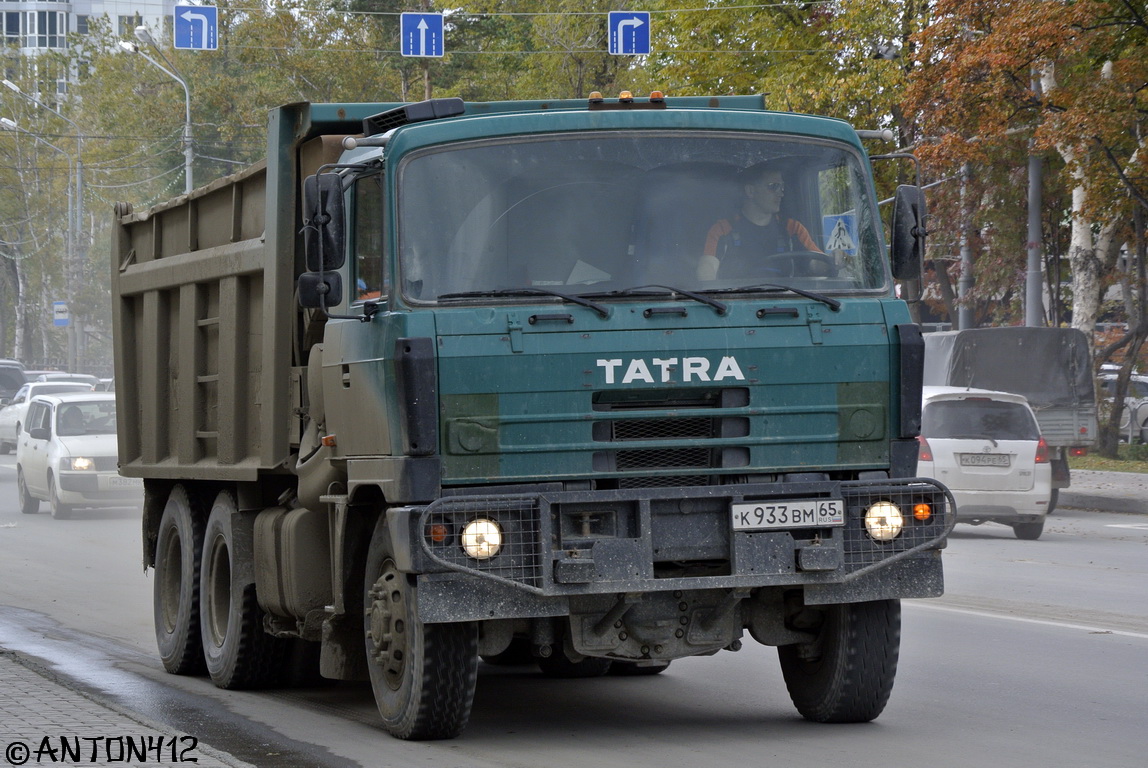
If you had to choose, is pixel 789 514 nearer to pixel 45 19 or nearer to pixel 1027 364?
pixel 1027 364

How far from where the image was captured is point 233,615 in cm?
947

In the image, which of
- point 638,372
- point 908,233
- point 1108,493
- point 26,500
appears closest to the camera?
point 638,372

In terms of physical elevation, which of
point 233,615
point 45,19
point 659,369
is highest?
point 45,19

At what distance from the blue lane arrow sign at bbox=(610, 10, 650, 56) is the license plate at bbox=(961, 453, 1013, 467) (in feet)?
38.7

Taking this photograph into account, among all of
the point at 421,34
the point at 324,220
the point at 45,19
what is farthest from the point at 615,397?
the point at 45,19

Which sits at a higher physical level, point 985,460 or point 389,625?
point 985,460

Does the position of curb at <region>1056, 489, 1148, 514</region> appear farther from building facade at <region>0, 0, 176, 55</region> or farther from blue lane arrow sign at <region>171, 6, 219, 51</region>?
building facade at <region>0, 0, 176, 55</region>

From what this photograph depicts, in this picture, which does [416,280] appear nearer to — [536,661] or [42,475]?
[536,661]

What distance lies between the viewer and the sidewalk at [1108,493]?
897 inches

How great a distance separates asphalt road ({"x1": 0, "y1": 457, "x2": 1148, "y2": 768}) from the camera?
7.14 m

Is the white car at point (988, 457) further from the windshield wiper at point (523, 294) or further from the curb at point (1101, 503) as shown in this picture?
the windshield wiper at point (523, 294)

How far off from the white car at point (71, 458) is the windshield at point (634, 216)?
→ 17.9 m

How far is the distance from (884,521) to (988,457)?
11.5 m

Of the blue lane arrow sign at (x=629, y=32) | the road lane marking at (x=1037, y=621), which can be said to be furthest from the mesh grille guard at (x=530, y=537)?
the blue lane arrow sign at (x=629, y=32)
